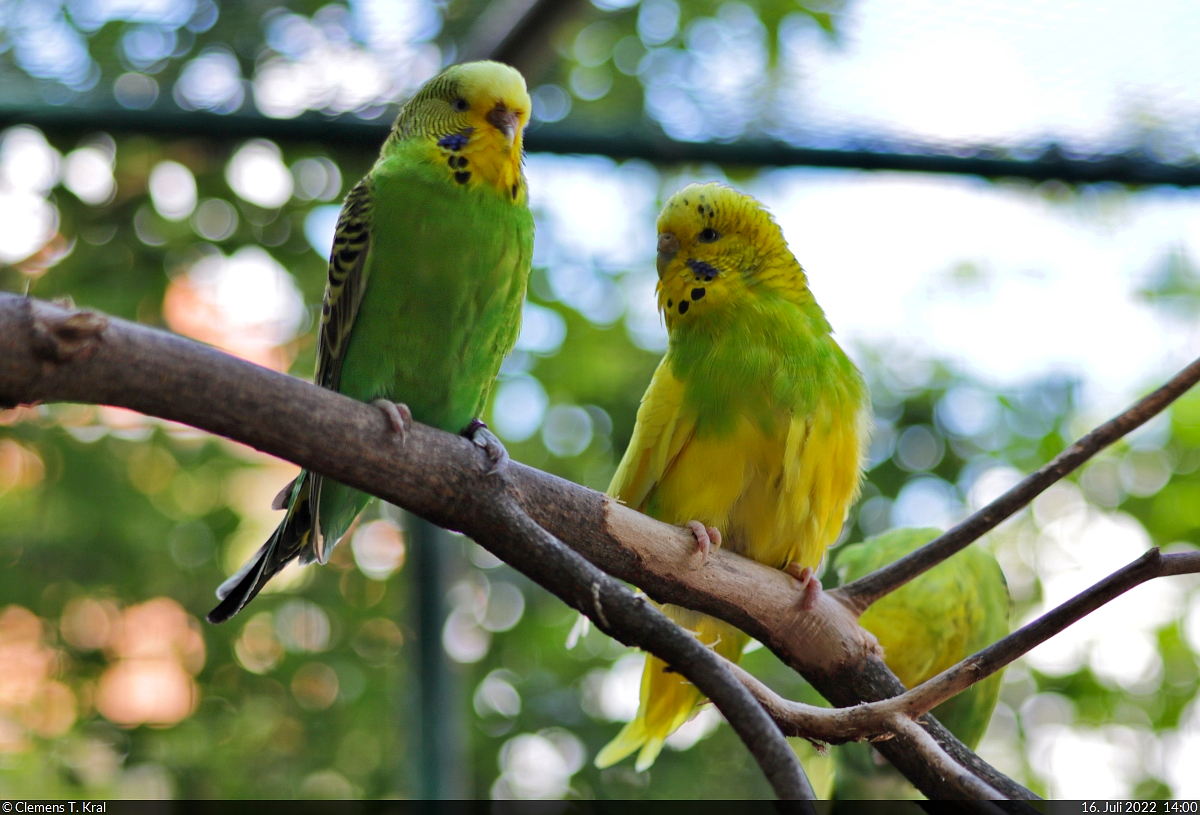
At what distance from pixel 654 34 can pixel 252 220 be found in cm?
152

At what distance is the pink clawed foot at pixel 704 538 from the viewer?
161 cm

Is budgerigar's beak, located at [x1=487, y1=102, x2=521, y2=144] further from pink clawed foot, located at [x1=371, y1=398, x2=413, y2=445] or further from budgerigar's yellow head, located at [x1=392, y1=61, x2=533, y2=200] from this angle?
pink clawed foot, located at [x1=371, y1=398, x2=413, y2=445]

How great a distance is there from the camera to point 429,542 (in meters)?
2.86

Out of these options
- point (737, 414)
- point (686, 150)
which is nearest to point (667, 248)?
point (737, 414)

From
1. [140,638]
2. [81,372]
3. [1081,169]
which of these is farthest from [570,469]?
[81,372]

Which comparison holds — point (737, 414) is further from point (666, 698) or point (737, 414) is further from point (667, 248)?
point (666, 698)

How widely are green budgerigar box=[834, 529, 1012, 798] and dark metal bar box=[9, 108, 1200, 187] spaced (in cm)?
117

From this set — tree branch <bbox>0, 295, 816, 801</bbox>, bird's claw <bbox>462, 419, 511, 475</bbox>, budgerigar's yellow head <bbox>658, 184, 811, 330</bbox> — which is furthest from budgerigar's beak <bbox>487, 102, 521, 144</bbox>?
tree branch <bbox>0, 295, 816, 801</bbox>

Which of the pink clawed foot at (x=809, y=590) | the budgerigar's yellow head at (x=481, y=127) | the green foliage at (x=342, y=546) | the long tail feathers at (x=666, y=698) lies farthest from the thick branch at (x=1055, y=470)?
the green foliage at (x=342, y=546)

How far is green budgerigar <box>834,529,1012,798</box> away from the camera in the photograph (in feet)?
7.31

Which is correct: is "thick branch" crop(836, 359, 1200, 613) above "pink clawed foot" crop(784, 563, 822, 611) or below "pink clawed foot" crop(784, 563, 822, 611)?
above

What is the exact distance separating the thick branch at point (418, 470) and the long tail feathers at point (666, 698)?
297mm

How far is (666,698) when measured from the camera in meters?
1.97

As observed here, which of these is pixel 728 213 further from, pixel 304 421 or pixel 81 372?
pixel 81 372
